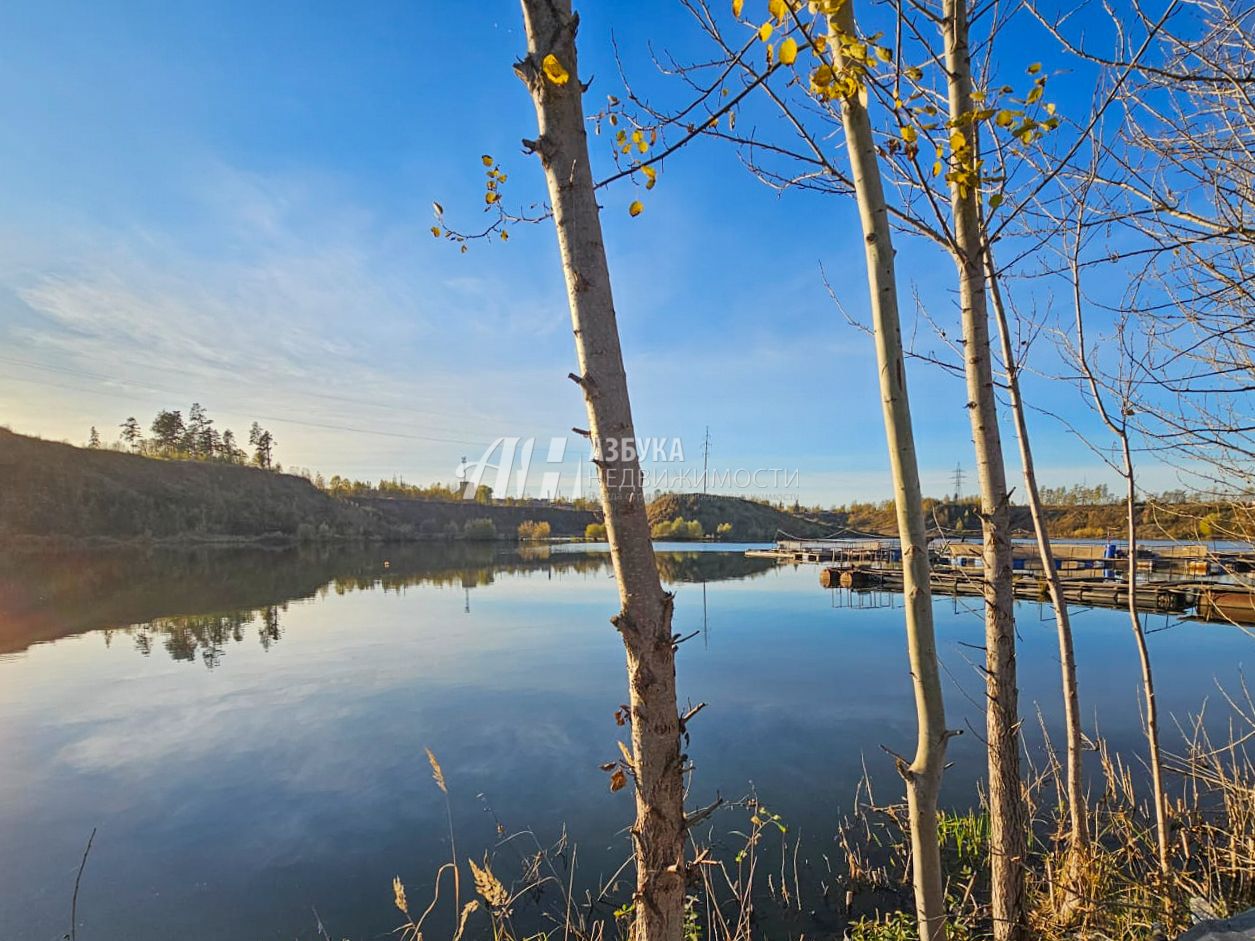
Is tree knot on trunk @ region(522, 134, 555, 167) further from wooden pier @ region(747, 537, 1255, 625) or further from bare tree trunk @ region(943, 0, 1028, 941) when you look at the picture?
wooden pier @ region(747, 537, 1255, 625)

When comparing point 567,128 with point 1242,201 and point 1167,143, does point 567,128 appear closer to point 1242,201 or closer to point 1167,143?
point 1167,143

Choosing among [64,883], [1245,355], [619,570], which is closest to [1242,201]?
[1245,355]

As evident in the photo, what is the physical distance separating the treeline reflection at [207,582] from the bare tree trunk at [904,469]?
16.2 m

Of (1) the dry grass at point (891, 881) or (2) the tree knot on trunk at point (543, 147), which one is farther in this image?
(1) the dry grass at point (891, 881)

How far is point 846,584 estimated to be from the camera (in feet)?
99.7

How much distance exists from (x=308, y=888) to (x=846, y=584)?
29.0 metres

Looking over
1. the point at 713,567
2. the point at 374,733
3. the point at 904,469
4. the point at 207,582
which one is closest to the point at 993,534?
the point at 904,469

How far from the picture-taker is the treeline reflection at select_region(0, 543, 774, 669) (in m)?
16.9

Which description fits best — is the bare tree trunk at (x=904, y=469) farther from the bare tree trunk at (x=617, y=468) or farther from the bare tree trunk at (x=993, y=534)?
the bare tree trunk at (x=993, y=534)

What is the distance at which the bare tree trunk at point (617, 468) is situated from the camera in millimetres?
1692

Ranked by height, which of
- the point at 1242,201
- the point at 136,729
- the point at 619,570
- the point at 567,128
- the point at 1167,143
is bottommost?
the point at 136,729

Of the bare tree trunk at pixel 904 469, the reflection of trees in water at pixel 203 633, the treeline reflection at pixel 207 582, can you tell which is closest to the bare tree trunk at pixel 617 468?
the bare tree trunk at pixel 904 469

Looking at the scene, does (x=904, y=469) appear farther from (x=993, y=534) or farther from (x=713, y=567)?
(x=713, y=567)

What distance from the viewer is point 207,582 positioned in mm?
28672
